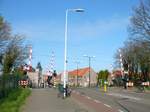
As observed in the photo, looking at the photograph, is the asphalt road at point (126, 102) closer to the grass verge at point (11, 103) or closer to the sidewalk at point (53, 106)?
the sidewalk at point (53, 106)

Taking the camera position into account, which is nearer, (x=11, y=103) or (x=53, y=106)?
(x=11, y=103)

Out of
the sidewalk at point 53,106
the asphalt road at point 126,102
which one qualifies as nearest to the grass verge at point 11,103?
the sidewalk at point 53,106

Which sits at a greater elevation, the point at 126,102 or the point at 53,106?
the point at 126,102

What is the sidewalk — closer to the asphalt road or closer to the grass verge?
the grass verge

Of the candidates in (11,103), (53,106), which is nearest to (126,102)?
(53,106)

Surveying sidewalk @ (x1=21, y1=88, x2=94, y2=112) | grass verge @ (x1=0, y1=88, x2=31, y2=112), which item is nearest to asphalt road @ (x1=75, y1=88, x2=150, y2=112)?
sidewalk @ (x1=21, y1=88, x2=94, y2=112)

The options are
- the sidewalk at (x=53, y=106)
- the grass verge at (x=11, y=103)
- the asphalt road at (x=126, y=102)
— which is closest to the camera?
the grass verge at (x=11, y=103)

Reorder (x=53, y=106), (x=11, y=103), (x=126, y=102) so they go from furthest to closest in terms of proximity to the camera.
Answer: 1. (x=126, y=102)
2. (x=53, y=106)
3. (x=11, y=103)

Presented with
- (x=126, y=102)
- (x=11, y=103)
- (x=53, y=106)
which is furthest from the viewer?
(x=126, y=102)

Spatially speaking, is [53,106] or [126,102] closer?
[53,106]

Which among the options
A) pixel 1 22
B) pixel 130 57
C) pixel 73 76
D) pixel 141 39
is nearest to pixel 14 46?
pixel 1 22

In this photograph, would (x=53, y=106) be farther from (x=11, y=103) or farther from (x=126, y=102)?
(x=126, y=102)

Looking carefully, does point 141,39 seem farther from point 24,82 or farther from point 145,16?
point 24,82

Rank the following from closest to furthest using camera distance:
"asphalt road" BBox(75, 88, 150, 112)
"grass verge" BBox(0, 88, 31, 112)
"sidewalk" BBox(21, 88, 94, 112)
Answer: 1. "grass verge" BBox(0, 88, 31, 112)
2. "sidewalk" BBox(21, 88, 94, 112)
3. "asphalt road" BBox(75, 88, 150, 112)
